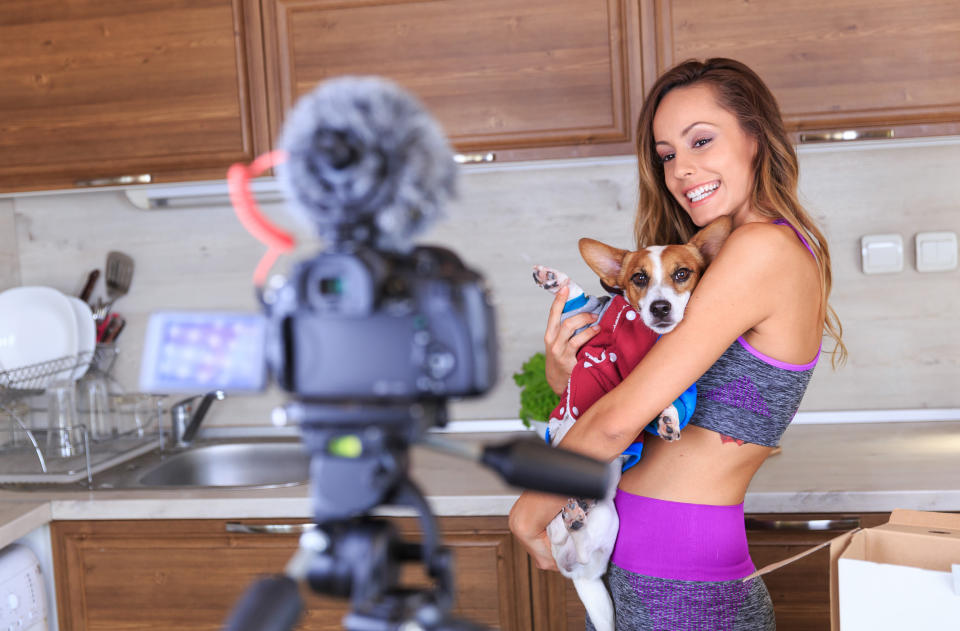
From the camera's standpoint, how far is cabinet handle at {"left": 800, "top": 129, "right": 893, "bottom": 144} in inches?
71.5

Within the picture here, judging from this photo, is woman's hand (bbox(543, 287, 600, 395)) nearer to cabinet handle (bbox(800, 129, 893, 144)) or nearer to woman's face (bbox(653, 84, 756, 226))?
woman's face (bbox(653, 84, 756, 226))

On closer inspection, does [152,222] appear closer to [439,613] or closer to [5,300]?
[5,300]

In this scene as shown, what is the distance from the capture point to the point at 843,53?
181 cm

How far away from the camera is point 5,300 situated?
2.33 m

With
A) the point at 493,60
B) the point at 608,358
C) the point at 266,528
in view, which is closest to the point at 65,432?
the point at 266,528

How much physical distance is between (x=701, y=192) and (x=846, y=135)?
29.3 inches

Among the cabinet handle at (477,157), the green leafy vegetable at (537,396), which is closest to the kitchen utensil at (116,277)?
the cabinet handle at (477,157)

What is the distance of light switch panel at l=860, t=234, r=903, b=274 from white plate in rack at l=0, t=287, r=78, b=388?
86.3 inches

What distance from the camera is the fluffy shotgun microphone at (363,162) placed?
38 centimetres

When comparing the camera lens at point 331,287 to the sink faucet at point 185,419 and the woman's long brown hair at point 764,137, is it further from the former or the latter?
the sink faucet at point 185,419

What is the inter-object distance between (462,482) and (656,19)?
1.15 meters

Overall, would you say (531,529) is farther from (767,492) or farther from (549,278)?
(767,492)

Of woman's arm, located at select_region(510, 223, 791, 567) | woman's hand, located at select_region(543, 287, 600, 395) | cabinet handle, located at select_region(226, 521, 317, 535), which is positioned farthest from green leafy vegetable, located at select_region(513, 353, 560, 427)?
woman's arm, located at select_region(510, 223, 791, 567)

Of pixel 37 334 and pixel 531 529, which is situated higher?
pixel 37 334
